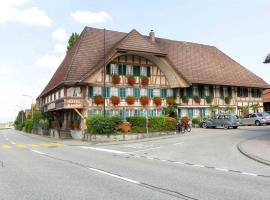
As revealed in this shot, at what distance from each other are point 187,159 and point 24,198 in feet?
29.6

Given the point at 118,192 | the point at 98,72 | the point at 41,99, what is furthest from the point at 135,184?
the point at 41,99

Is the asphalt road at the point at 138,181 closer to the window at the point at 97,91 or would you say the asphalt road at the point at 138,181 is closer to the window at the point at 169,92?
the window at the point at 97,91

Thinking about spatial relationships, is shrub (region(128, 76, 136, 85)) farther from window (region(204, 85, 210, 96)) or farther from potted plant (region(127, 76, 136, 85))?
window (region(204, 85, 210, 96))

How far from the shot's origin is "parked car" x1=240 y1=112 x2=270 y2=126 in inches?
1613

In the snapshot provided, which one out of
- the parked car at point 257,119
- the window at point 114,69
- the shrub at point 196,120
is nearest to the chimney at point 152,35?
the window at point 114,69

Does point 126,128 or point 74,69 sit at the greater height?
point 74,69

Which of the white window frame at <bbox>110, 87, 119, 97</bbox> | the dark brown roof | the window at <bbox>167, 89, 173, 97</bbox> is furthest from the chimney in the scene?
the white window frame at <bbox>110, 87, 119, 97</bbox>

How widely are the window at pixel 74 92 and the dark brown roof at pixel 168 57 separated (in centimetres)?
139

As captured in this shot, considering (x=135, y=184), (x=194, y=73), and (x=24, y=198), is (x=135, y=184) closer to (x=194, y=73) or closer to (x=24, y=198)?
(x=24, y=198)

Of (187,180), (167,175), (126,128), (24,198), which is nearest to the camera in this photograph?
(24,198)

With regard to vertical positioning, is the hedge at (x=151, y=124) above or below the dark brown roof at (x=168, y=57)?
below

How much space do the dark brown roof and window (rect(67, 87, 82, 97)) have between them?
4.55 ft

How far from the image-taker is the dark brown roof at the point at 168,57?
36.6 m

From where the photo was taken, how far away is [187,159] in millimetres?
15086
